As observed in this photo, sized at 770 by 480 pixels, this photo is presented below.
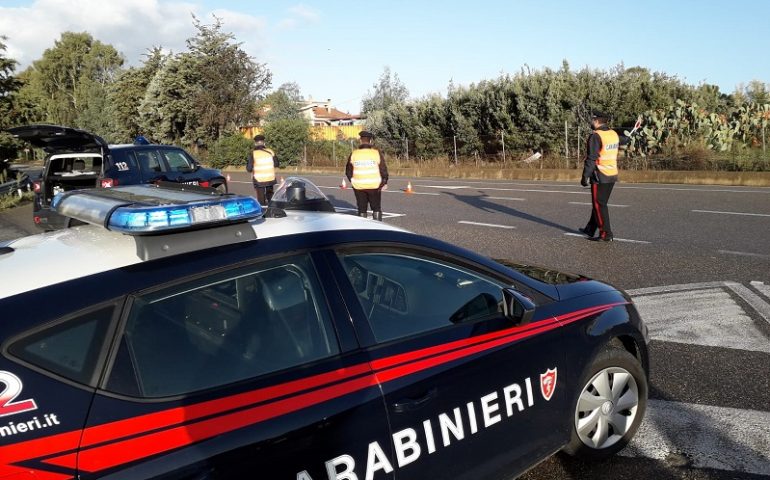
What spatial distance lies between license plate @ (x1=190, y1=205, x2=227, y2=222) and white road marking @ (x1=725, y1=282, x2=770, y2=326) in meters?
4.84

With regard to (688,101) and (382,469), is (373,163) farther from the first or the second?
(688,101)

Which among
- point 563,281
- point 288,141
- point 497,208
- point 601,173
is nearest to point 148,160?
point 497,208

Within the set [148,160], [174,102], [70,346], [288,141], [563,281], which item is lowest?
[563,281]

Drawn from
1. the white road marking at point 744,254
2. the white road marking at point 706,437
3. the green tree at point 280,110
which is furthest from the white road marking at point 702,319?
the green tree at point 280,110

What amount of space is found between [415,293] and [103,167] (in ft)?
32.7

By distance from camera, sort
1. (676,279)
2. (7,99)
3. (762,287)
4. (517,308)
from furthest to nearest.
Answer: (7,99)
(676,279)
(762,287)
(517,308)

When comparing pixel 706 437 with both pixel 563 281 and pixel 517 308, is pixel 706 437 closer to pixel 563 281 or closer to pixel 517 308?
pixel 563 281

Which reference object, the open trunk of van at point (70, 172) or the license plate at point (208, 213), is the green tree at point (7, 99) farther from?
the license plate at point (208, 213)

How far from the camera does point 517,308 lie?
2.78 metres

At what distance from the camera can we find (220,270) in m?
2.20

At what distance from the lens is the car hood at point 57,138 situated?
8.82m

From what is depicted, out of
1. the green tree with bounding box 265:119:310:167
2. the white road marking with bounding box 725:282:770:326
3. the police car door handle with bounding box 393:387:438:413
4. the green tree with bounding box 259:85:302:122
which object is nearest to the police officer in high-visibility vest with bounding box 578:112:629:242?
the white road marking with bounding box 725:282:770:326

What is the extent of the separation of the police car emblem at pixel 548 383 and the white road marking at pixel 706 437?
0.75 meters

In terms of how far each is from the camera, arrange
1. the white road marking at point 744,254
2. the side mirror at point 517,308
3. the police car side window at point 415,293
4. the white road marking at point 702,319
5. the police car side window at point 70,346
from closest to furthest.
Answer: the police car side window at point 70,346 < the police car side window at point 415,293 < the side mirror at point 517,308 < the white road marking at point 702,319 < the white road marking at point 744,254
